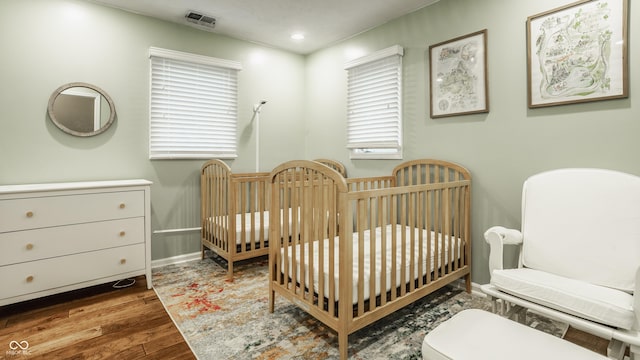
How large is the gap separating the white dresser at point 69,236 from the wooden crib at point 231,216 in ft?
1.99

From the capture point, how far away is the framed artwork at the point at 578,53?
1.81 m

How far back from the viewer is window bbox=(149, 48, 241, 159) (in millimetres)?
3031

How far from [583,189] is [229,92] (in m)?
3.19

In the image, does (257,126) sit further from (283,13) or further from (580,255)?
(580,255)

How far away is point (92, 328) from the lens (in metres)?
1.96

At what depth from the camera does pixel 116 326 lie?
1986 mm

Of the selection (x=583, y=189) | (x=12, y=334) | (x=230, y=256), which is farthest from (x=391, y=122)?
(x=12, y=334)

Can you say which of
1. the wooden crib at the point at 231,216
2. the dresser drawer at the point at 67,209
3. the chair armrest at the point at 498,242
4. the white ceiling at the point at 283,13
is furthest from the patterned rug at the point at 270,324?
the white ceiling at the point at 283,13

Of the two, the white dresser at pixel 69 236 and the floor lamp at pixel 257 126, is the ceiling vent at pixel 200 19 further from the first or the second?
the white dresser at pixel 69 236

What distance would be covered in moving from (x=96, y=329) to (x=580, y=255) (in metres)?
2.88

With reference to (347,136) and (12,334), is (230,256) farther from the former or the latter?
(347,136)

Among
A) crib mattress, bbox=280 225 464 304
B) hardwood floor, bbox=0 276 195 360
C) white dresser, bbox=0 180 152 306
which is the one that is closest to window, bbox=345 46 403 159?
crib mattress, bbox=280 225 464 304

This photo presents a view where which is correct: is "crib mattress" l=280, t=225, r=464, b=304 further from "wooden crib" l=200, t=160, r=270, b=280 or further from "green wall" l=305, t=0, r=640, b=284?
"wooden crib" l=200, t=160, r=270, b=280

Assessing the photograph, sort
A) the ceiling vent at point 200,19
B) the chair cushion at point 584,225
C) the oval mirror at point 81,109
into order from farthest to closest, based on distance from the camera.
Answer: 1. the ceiling vent at point 200,19
2. the oval mirror at point 81,109
3. the chair cushion at point 584,225
